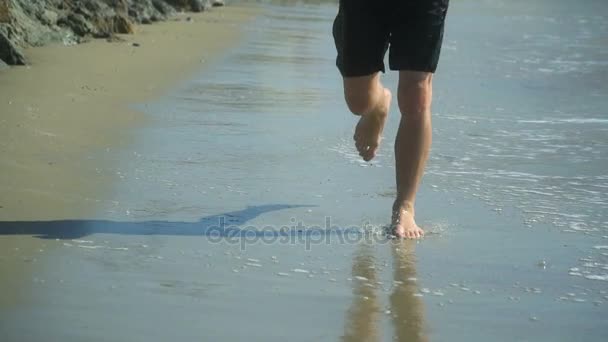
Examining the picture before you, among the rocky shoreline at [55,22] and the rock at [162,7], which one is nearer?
the rocky shoreline at [55,22]

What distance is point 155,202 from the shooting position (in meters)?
3.91

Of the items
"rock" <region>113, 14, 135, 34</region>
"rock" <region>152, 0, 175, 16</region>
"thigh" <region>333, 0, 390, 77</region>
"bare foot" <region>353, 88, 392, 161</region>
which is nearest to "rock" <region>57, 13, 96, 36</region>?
"rock" <region>113, 14, 135, 34</region>

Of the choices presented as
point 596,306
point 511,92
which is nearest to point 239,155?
point 596,306

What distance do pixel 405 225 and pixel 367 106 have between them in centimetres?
54

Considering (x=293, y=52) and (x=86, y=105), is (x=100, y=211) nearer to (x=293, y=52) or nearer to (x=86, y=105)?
(x=86, y=105)

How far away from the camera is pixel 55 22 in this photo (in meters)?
9.70

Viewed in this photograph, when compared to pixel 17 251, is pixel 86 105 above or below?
below

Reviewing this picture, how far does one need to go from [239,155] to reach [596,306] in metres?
2.24

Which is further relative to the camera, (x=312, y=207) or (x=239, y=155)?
(x=239, y=155)

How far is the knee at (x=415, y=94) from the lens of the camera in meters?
3.73

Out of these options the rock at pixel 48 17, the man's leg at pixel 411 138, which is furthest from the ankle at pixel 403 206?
the rock at pixel 48 17

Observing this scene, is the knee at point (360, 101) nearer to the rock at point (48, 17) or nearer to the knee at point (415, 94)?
the knee at point (415, 94)

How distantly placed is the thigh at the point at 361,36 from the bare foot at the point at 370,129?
27 centimetres

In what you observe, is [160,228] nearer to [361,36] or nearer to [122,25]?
[361,36]
